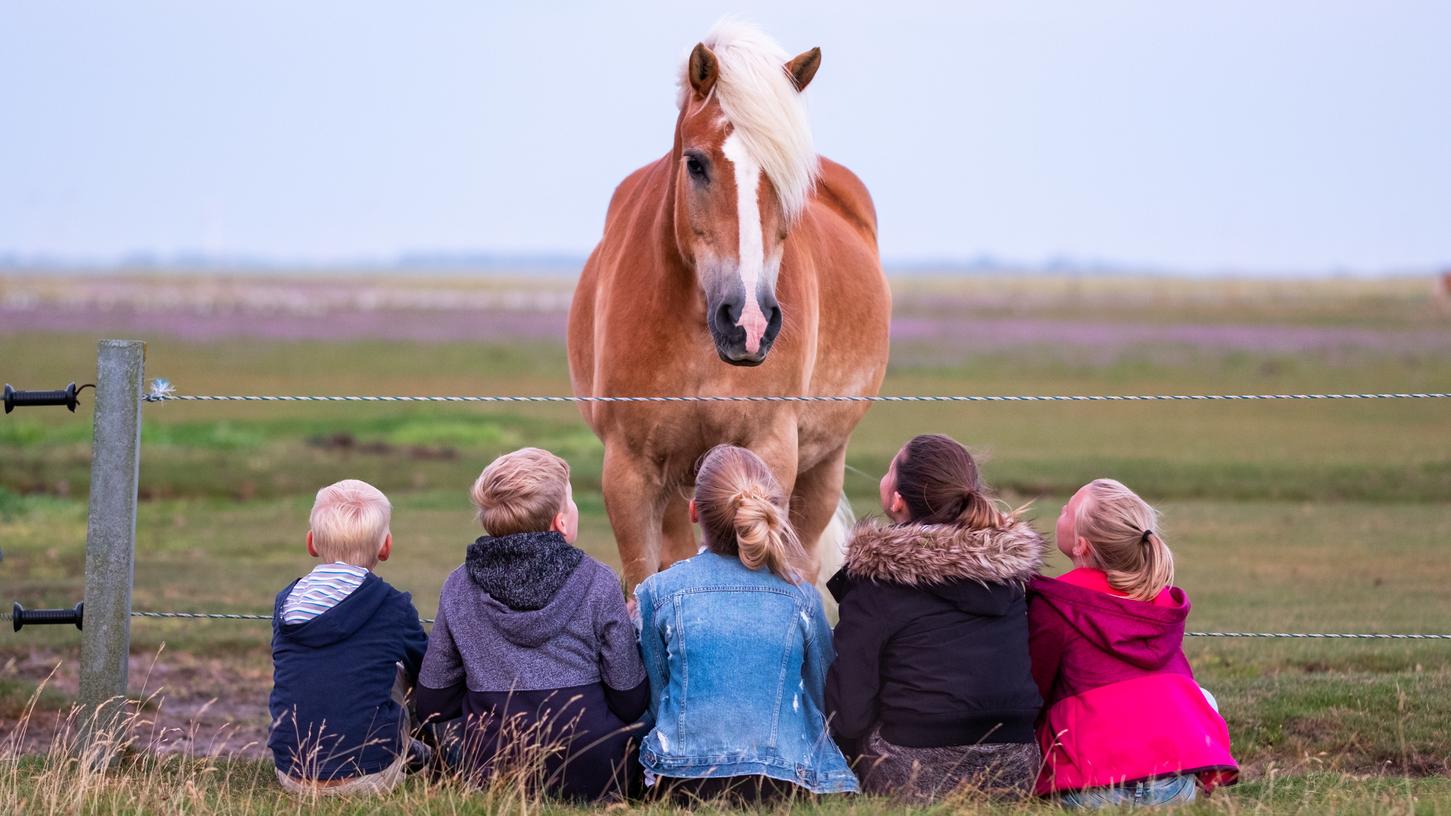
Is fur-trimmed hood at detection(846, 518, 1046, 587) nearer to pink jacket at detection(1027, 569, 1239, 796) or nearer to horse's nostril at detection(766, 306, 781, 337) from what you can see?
pink jacket at detection(1027, 569, 1239, 796)

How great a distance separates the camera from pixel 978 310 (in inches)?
2753

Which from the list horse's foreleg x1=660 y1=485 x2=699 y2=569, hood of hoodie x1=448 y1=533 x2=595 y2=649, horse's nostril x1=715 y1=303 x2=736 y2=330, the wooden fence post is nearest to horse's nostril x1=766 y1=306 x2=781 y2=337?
horse's nostril x1=715 y1=303 x2=736 y2=330

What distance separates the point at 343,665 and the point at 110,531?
1.23m

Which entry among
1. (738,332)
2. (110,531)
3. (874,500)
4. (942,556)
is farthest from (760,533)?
(874,500)

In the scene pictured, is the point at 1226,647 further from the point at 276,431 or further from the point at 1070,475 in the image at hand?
the point at 276,431

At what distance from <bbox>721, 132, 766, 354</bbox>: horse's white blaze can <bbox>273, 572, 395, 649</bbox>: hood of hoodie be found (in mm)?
1527

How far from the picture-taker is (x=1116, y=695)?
13.2 feet

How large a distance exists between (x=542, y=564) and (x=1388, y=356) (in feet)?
121

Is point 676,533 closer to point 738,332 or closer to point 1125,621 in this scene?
point 738,332

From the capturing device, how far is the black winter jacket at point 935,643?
12.8ft

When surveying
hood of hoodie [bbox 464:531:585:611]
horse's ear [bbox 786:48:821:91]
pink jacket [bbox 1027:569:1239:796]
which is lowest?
pink jacket [bbox 1027:569:1239:796]

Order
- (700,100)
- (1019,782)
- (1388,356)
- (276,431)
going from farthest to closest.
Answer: (1388,356) < (276,431) < (700,100) < (1019,782)

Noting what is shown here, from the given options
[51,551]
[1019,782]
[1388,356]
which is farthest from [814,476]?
[1388,356]

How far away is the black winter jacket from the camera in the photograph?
3896 millimetres
